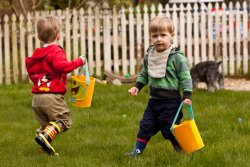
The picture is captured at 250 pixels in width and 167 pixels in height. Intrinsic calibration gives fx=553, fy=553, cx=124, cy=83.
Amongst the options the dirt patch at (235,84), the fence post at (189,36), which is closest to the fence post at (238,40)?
the dirt patch at (235,84)

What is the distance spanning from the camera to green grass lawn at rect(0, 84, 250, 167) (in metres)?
5.06

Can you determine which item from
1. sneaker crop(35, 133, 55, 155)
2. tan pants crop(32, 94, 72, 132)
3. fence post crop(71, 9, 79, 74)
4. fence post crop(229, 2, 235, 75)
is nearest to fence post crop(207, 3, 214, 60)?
fence post crop(229, 2, 235, 75)

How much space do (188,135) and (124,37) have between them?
24.8ft

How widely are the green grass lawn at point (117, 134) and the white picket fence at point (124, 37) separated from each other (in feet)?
7.83

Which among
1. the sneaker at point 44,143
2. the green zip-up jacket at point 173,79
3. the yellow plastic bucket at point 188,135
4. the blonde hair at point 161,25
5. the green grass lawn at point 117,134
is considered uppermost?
the blonde hair at point 161,25

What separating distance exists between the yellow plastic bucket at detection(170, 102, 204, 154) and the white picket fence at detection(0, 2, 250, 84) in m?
7.25

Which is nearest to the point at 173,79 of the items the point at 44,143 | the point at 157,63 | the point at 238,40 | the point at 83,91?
the point at 157,63

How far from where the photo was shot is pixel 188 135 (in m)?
4.97

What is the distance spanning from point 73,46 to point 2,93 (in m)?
2.69

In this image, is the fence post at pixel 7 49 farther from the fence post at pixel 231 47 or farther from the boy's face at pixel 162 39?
the boy's face at pixel 162 39

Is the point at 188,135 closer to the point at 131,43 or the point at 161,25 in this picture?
the point at 161,25

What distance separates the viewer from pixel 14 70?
38.8 feet

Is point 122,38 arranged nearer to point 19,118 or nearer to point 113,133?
point 19,118

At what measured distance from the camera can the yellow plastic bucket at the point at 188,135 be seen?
493 cm
